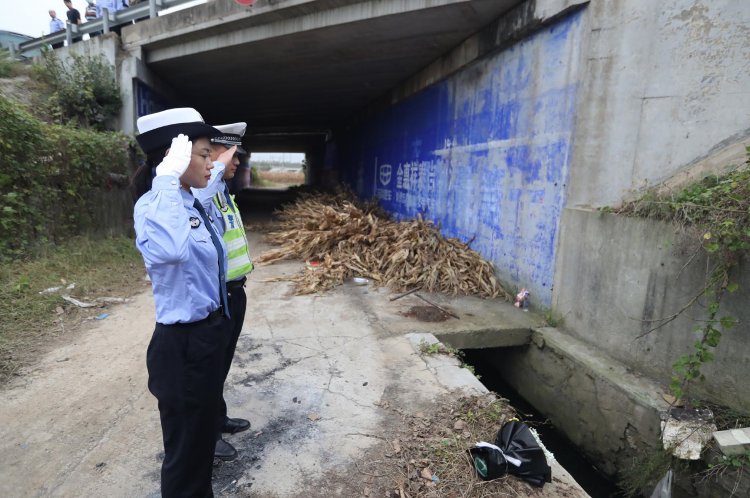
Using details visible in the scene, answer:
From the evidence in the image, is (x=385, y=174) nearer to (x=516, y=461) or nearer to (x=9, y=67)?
(x=9, y=67)

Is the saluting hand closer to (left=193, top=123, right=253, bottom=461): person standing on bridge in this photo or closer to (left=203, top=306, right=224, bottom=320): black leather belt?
(left=193, top=123, right=253, bottom=461): person standing on bridge

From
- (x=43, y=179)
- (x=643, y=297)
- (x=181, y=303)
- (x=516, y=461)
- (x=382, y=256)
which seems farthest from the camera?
(x=382, y=256)

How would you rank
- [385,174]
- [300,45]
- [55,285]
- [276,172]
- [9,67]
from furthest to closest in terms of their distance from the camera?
[276,172], [385,174], [9,67], [300,45], [55,285]

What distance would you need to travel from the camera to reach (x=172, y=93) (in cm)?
1114

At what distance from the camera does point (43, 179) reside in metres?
6.20

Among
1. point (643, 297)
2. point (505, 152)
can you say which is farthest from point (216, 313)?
point (505, 152)

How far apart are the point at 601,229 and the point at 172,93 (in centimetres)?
1132

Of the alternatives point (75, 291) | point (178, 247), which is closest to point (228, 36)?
point (75, 291)

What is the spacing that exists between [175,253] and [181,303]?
256mm

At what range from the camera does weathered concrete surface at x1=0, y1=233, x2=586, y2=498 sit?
95.6 inches

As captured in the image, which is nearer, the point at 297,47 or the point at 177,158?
the point at 177,158

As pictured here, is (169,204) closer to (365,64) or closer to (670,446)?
(670,446)

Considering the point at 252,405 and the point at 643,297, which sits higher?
the point at 643,297

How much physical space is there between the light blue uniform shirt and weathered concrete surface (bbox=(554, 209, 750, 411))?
360 cm
